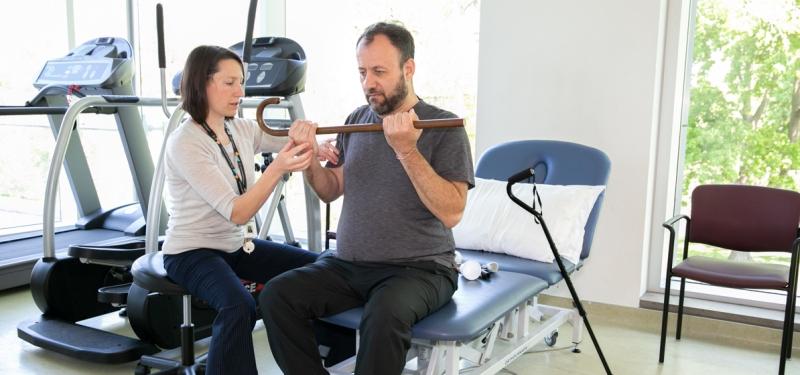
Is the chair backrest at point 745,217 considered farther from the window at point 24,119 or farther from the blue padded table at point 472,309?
the window at point 24,119

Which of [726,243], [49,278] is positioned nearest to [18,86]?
[49,278]

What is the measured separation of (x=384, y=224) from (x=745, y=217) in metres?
1.90

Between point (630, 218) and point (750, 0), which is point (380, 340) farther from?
point (750, 0)

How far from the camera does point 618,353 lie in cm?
303

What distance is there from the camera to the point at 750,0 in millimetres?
3342

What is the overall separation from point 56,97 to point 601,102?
3.15m

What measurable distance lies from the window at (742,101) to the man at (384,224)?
77.2 inches

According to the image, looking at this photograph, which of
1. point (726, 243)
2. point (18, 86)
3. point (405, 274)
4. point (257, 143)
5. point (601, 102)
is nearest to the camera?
point (405, 274)

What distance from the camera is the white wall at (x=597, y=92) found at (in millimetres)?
3354

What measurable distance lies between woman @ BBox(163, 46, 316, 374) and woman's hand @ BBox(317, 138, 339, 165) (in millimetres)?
142

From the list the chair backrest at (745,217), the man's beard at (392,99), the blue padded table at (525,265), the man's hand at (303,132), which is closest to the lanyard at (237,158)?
the man's hand at (303,132)

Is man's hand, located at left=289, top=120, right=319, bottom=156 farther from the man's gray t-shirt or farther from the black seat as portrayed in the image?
the black seat

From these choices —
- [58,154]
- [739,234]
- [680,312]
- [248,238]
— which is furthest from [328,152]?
[739,234]

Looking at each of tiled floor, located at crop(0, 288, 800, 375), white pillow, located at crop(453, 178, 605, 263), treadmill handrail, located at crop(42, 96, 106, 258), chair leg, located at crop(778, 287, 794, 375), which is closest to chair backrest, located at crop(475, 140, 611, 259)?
white pillow, located at crop(453, 178, 605, 263)
